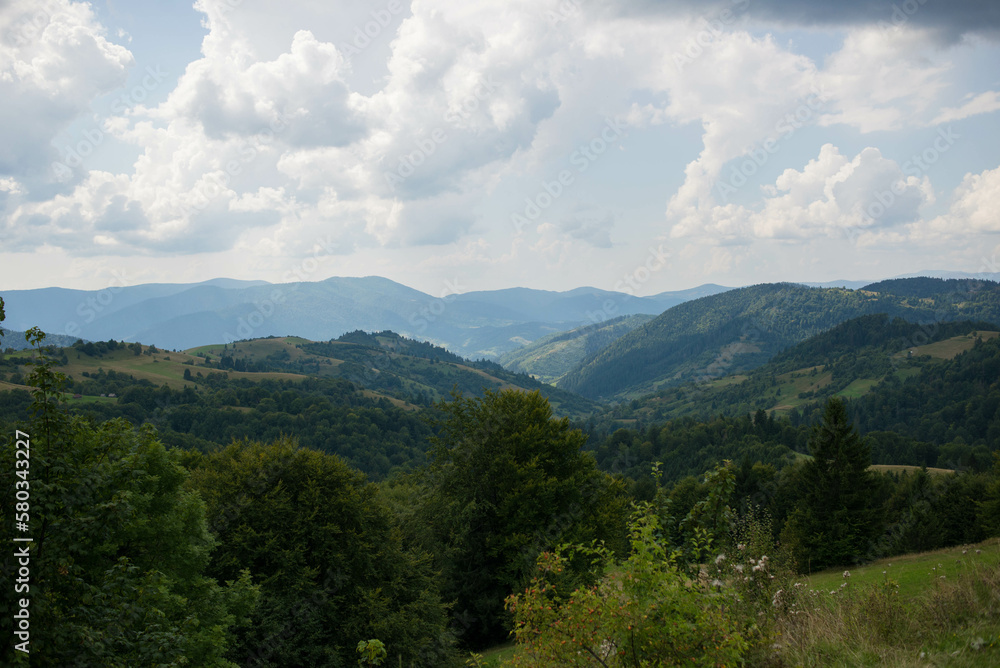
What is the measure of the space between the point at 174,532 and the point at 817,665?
17425mm

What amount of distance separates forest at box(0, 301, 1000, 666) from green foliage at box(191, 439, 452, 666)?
86mm

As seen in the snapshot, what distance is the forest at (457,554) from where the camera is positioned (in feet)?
21.1

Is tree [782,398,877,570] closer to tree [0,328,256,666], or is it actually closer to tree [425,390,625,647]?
tree [425,390,625,647]

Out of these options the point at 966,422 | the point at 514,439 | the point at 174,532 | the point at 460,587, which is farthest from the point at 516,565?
the point at 966,422

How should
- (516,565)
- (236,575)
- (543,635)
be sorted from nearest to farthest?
(543,635) → (236,575) → (516,565)

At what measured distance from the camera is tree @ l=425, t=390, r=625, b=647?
2692 centimetres

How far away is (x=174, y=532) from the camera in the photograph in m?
16.6

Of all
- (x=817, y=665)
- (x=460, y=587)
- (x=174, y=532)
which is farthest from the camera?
(x=460, y=587)

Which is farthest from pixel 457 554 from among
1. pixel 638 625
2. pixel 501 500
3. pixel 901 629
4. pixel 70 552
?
pixel 638 625

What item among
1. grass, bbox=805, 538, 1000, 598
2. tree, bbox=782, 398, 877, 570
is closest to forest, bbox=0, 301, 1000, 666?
tree, bbox=782, 398, 877, 570

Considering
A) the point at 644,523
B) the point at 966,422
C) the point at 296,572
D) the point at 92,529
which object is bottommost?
the point at 966,422

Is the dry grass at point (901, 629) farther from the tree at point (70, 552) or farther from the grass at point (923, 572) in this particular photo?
the tree at point (70, 552)

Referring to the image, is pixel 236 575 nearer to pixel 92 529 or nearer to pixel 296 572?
pixel 296 572

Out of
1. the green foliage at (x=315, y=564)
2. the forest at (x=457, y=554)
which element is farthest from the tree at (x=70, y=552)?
the green foliage at (x=315, y=564)
